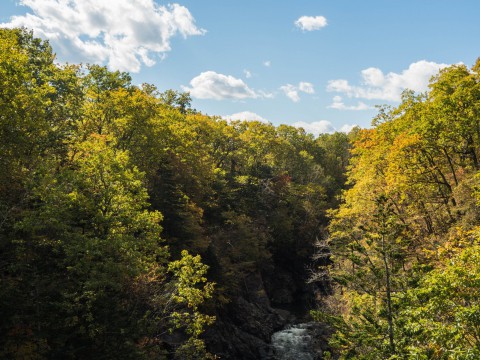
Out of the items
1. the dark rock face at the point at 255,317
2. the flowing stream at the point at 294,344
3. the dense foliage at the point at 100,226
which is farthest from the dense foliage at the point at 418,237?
the dense foliage at the point at 100,226

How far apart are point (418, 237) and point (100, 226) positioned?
20.0 meters

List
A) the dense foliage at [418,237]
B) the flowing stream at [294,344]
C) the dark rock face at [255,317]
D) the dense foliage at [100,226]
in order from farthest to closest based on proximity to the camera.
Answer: the flowing stream at [294,344] < the dark rock face at [255,317] < the dense foliage at [100,226] < the dense foliage at [418,237]

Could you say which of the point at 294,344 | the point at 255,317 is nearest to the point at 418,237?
the point at 294,344

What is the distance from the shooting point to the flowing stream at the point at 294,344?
32344mm

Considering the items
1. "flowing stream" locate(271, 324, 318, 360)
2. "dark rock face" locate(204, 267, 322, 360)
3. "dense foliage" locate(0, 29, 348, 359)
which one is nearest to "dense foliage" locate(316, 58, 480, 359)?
"flowing stream" locate(271, 324, 318, 360)

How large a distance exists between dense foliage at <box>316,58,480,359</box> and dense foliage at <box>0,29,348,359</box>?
892cm

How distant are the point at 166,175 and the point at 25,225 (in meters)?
19.1

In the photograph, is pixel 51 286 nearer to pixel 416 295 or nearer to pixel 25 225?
pixel 25 225

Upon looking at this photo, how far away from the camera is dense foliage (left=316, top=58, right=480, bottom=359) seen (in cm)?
1099

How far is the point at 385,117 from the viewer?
125ft

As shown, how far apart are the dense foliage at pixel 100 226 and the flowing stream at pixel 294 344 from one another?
7.15m

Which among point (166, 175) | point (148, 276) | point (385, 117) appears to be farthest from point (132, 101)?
point (385, 117)

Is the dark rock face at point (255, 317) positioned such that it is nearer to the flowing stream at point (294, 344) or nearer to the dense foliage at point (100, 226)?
the flowing stream at point (294, 344)

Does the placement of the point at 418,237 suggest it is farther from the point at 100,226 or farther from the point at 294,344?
the point at 100,226
